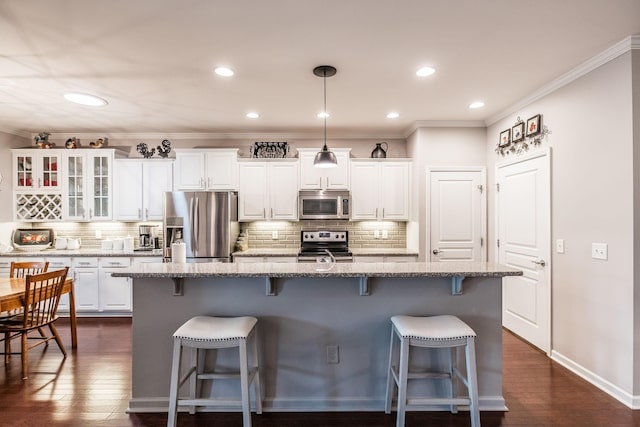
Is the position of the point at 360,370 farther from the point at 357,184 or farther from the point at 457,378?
the point at 357,184

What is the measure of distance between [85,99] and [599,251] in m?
5.00

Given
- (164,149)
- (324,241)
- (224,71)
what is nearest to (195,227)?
(164,149)

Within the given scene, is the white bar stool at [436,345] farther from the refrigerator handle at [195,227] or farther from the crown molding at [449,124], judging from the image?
the refrigerator handle at [195,227]

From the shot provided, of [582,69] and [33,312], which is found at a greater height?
[582,69]

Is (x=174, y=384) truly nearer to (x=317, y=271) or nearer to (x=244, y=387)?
(x=244, y=387)

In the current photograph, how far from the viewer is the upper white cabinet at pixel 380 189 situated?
16.1 feet

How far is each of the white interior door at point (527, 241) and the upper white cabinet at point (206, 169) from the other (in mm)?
3535

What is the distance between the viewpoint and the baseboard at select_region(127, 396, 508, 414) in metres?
2.42

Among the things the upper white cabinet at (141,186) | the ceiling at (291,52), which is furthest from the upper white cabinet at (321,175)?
the upper white cabinet at (141,186)

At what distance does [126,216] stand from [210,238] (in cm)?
141

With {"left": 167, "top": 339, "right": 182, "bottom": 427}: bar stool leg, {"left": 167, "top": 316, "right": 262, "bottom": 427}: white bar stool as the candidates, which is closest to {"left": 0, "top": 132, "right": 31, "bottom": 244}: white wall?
{"left": 167, "top": 316, "right": 262, "bottom": 427}: white bar stool

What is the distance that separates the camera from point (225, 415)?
2.39m

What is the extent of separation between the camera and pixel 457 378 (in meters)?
2.40

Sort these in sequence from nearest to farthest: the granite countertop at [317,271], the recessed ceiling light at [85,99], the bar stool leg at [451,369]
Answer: the granite countertop at [317,271], the bar stool leg at [451,369], the recessed ceiling light at [85,99]
